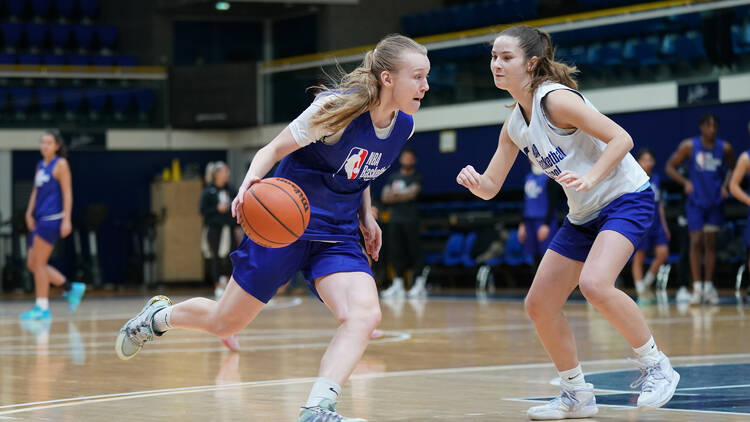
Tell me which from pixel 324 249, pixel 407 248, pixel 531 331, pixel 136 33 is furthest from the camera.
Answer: pixel 136 33

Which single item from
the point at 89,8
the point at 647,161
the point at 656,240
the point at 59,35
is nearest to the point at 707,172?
the point at 647,161

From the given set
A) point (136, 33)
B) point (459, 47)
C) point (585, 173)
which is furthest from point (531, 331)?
point (136, 33)

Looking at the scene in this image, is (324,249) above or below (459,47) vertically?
below

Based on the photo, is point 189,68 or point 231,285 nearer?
point 231,285

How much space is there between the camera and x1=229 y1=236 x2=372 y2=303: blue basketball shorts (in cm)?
465

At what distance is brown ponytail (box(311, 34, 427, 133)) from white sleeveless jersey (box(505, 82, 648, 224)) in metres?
0.57

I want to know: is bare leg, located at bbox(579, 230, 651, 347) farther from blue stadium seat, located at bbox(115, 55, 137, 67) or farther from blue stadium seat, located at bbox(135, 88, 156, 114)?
blue stadium seat, located at bbox(115, 55, 137, 67)

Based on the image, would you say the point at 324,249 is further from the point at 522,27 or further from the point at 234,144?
the point at 234,144

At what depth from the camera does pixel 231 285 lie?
4.84 m

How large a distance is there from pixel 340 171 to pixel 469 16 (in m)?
16.3

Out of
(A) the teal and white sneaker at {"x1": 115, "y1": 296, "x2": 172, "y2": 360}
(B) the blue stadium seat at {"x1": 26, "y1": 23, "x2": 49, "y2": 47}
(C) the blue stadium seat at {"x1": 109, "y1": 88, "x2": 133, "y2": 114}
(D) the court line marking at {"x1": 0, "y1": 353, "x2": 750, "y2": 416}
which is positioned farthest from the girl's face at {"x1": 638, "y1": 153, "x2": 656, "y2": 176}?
(B) the blue stadium seat at {"x1": 26, "y1": 23, "x2": 49, "y2": 47}

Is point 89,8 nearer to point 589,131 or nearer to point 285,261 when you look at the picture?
point 285,261

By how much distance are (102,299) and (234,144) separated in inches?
254

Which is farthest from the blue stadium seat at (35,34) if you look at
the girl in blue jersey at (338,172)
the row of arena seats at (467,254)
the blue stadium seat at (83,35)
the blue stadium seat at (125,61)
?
the girl in blue jersey at (338,172)
